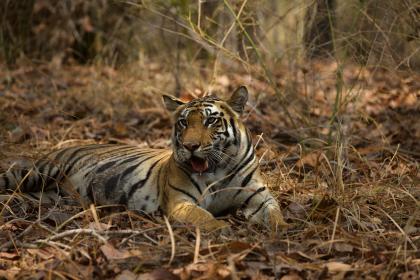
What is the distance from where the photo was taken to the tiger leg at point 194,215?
471 cm

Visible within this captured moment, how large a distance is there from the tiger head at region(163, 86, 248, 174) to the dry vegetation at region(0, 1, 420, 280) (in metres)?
0.46

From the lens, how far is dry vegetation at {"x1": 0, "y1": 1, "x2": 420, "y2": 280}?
3.85 metres

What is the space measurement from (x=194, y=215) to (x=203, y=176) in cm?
42

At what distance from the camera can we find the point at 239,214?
5430 mm

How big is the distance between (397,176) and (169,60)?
5.06m

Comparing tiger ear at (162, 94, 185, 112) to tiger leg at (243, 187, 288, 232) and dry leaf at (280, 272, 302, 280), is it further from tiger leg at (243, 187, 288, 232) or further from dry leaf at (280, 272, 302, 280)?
dry leaf at (280, 272, 302, 280)

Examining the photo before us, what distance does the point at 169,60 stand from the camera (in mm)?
10289

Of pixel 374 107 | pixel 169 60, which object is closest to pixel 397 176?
pixel 374 107

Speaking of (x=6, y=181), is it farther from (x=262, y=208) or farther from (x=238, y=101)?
(x=262, y=208)

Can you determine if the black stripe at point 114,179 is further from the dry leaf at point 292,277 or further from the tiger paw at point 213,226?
the dry leaf at point 292,277

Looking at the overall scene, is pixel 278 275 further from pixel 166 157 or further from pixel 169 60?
pixel 169 60

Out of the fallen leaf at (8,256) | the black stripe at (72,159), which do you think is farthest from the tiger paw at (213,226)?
the black stripe at (72,159)

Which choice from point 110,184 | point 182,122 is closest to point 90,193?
point 110,184

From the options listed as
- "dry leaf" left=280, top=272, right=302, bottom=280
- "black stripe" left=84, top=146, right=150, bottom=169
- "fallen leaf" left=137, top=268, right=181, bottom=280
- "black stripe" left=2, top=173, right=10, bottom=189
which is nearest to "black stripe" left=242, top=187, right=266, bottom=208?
"black stripe" left=84, top=146, right=150, bottom=169
